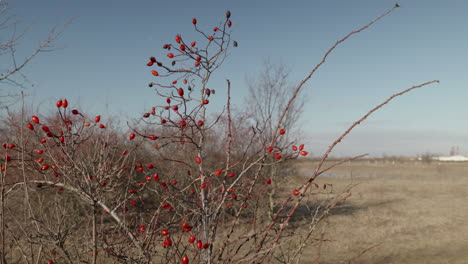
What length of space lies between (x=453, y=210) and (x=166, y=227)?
15.2m

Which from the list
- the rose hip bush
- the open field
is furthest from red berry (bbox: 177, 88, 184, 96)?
the open field

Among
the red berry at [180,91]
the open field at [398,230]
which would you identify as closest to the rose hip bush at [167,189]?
the red berry at [180,91]

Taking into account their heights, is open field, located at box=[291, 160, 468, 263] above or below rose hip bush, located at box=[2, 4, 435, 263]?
below

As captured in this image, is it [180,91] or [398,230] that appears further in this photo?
[398,230]

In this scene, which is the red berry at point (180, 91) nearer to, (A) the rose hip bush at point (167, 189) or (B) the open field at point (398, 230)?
(A) the rose hip bush at point (167, 189)

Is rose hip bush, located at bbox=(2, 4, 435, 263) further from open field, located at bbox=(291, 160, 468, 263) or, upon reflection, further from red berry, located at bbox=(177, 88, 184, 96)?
open field, located at bbox=(291, 160, 468, 263)

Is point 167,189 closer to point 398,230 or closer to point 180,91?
point 180,91

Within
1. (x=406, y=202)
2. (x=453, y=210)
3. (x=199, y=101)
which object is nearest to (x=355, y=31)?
(x=199, y=101)

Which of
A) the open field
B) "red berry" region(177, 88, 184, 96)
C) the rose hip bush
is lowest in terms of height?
the open field

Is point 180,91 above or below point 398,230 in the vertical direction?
above

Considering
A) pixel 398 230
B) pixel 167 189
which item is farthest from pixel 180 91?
pixel 398 230

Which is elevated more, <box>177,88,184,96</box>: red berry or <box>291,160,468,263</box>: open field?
<box>177,88,184,96</box>: red berry

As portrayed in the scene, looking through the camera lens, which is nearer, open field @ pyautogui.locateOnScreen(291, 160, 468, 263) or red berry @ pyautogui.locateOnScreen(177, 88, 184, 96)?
red berry @ pyautogui.locateOnScreen(177, 88, 184, 96)

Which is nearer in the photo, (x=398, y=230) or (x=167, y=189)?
(x=167, y=189)
